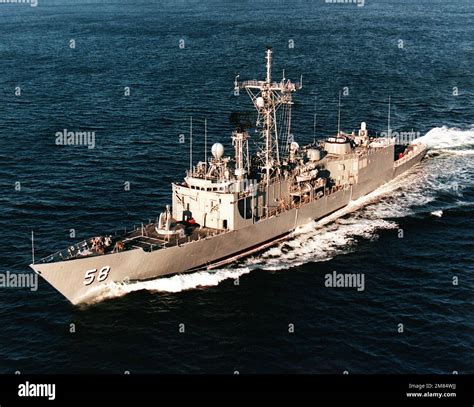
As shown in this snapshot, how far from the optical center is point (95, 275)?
171 feet

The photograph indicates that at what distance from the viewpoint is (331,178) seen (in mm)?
73562

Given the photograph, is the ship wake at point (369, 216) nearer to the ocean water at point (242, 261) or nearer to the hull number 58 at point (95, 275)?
the ocean water at point (242, 261)

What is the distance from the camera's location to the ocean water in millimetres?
45938
